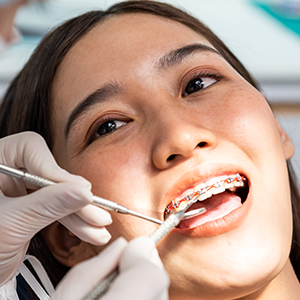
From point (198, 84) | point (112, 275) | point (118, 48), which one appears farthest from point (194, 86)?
point (112, 275)

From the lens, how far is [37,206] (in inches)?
42.1

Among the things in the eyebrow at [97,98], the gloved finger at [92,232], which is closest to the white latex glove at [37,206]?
the gloved finger at [92,232]

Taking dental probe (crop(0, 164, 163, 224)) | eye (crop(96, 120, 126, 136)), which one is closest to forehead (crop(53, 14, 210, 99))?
eye (crop(96, 120, 126, 136))

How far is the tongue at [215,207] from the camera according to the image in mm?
1130

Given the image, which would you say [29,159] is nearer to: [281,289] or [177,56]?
[177,56]

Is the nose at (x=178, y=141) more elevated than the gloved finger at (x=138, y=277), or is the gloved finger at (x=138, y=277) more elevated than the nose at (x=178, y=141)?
the nose at (x=178, y=141)

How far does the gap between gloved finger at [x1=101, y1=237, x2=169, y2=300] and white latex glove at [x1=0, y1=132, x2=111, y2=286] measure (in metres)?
0.18

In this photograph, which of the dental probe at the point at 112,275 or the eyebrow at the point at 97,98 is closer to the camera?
the dental probe at the point at 112,275

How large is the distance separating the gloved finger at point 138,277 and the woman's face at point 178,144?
0.69 feet

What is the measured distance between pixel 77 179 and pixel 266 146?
0.52 meters

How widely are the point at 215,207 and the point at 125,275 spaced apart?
461mm

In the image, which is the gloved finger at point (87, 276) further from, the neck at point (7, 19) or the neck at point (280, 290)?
the neck at point (7, 19)

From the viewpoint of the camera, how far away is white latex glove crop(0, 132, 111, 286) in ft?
3.38

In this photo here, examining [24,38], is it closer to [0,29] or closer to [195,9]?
[0,29]
